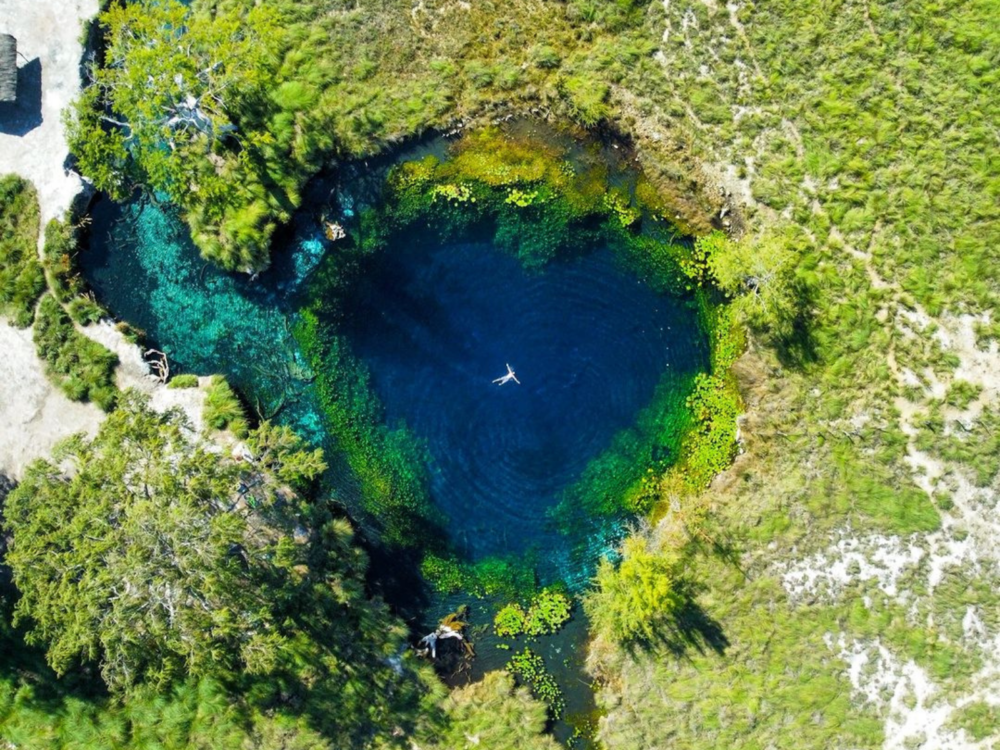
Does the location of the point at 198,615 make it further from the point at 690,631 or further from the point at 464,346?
the point at 690,631

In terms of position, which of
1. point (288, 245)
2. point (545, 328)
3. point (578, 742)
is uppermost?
point (288, 245)

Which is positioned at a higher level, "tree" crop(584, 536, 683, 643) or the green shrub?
the green shrub

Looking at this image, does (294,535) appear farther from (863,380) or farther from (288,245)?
(863,380)

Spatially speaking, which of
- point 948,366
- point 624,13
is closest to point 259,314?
point 624,13

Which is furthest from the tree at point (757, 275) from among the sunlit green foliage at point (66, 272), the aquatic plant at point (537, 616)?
the sunlit green foliage at point (66, 272)

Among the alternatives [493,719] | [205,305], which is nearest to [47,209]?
[205,305]

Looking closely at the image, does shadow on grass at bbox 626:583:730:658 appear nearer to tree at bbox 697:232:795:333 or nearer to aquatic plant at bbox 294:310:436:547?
aquatic plant at bbox 294:310:436:547

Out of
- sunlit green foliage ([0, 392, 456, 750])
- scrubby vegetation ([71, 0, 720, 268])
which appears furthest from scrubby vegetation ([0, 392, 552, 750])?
scrubby vegetation ([71, 0, 720, 268])
